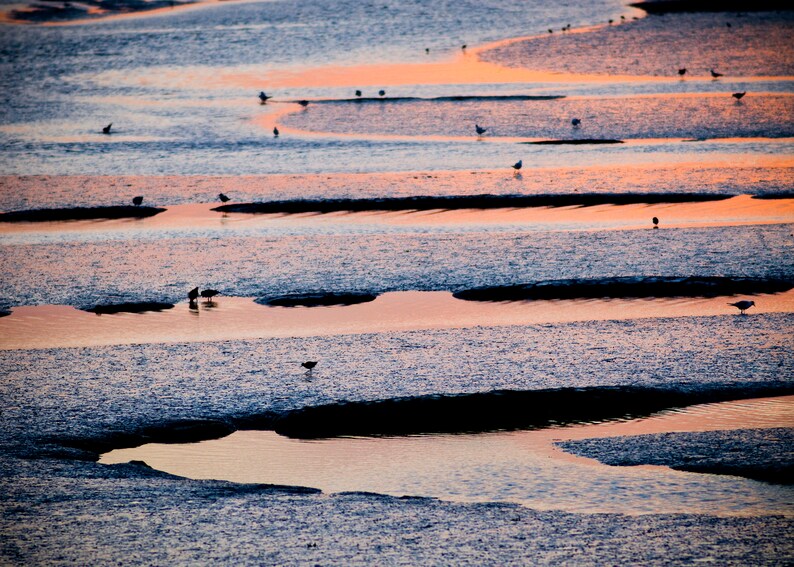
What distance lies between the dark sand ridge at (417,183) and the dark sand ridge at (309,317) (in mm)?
4523

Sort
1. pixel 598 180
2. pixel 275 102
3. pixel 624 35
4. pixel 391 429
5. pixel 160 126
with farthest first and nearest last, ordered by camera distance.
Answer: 1. pixel 624 35
2. pixel 275 102
3. pixel 160 126
4. pixel 598 180
5. pixel 391 429

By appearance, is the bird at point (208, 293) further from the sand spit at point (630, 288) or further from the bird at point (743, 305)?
the bird at point (743, 305)

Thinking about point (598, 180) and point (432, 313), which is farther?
point (598, 180)

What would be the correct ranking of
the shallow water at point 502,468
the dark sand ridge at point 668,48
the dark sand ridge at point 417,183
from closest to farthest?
the shallow water at point 502,468 < the dark sand ridge at point 417,183 < the dark sand ridge at point 668,48

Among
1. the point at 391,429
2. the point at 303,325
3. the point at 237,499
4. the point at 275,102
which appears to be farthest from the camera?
the point at 275,102

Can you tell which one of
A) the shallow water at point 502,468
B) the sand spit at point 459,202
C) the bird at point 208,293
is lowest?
the shallow water at point 502,468

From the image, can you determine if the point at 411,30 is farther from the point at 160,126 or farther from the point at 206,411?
the point at 206,411

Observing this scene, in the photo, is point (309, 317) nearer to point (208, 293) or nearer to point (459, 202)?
point (208, 293)

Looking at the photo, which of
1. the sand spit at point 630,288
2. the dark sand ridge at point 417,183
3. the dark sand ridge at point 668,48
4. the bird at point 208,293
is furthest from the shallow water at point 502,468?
the dark sand ridge at point 668,48

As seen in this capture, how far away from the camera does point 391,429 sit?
25.7ft

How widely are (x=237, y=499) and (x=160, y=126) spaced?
604 inches

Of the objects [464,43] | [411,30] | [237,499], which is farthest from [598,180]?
[411,30]

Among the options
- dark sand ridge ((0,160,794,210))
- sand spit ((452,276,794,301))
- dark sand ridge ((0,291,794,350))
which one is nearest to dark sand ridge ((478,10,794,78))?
dark sand ridge ((0,160,794,210))

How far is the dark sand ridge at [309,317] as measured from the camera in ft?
32.8
